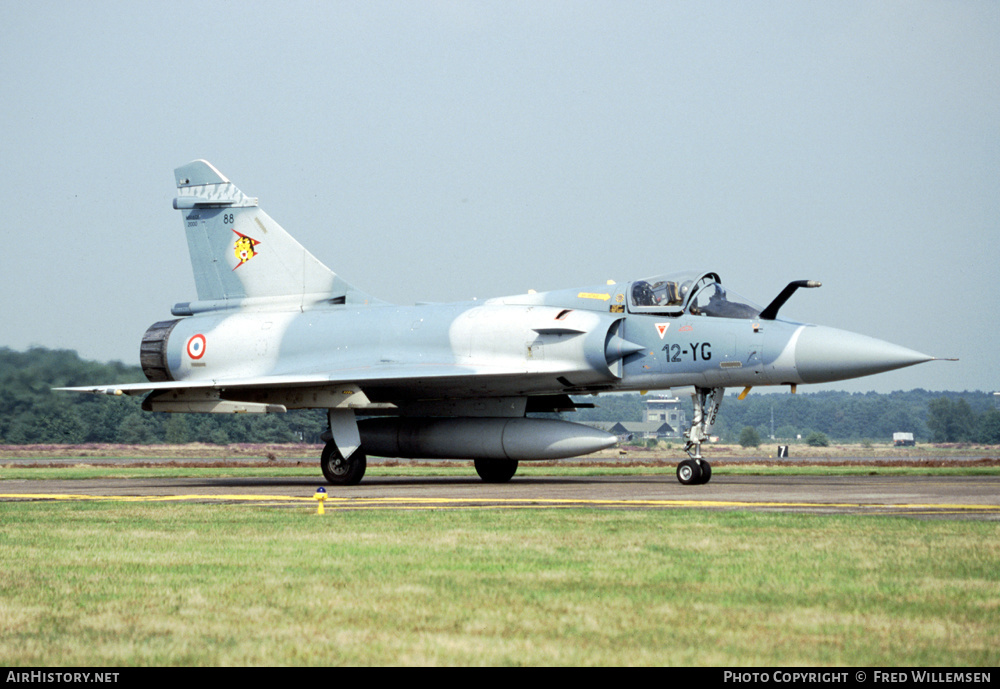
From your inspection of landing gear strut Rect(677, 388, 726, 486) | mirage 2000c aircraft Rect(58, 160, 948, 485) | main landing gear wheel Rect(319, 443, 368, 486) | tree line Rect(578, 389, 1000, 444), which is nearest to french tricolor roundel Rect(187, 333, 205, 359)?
mirage 2000c aircraft Rect(58, 160, 948, 485)

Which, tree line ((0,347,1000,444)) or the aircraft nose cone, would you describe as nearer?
the aircraft nose cone

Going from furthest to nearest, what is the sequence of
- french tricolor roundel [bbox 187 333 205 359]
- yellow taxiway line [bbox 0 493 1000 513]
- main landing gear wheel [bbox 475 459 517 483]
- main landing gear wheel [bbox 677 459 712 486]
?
1. french tricolor roundel [bbox 187 333 205 359]
2. main landing gear wheel [bbox 475 459 517 483]
3. main landing gear wheel [bbox 677 459 712 486]
4. yellow taxiway line [bbox 0 493 1000 513]

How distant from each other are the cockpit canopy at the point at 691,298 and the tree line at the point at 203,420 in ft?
4.94

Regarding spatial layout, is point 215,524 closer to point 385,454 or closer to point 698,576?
point 698,576

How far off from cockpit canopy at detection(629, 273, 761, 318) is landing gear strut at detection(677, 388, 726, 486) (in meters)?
1.33

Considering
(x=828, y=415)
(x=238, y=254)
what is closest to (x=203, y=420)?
(x=238, y=254)

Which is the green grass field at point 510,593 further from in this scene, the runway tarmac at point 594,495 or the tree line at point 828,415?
the tree line at point 828,415

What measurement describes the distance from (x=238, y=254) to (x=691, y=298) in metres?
9.63

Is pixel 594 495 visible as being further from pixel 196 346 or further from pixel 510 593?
pixel 196 346

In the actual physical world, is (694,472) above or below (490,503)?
below

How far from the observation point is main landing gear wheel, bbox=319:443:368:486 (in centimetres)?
1978

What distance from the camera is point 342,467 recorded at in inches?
782

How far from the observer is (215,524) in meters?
10.8

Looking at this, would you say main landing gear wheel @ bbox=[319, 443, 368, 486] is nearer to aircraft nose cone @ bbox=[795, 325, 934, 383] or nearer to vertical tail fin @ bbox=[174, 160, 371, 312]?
vertical tail fin @ bbox=[174, 160, 371, 312]
